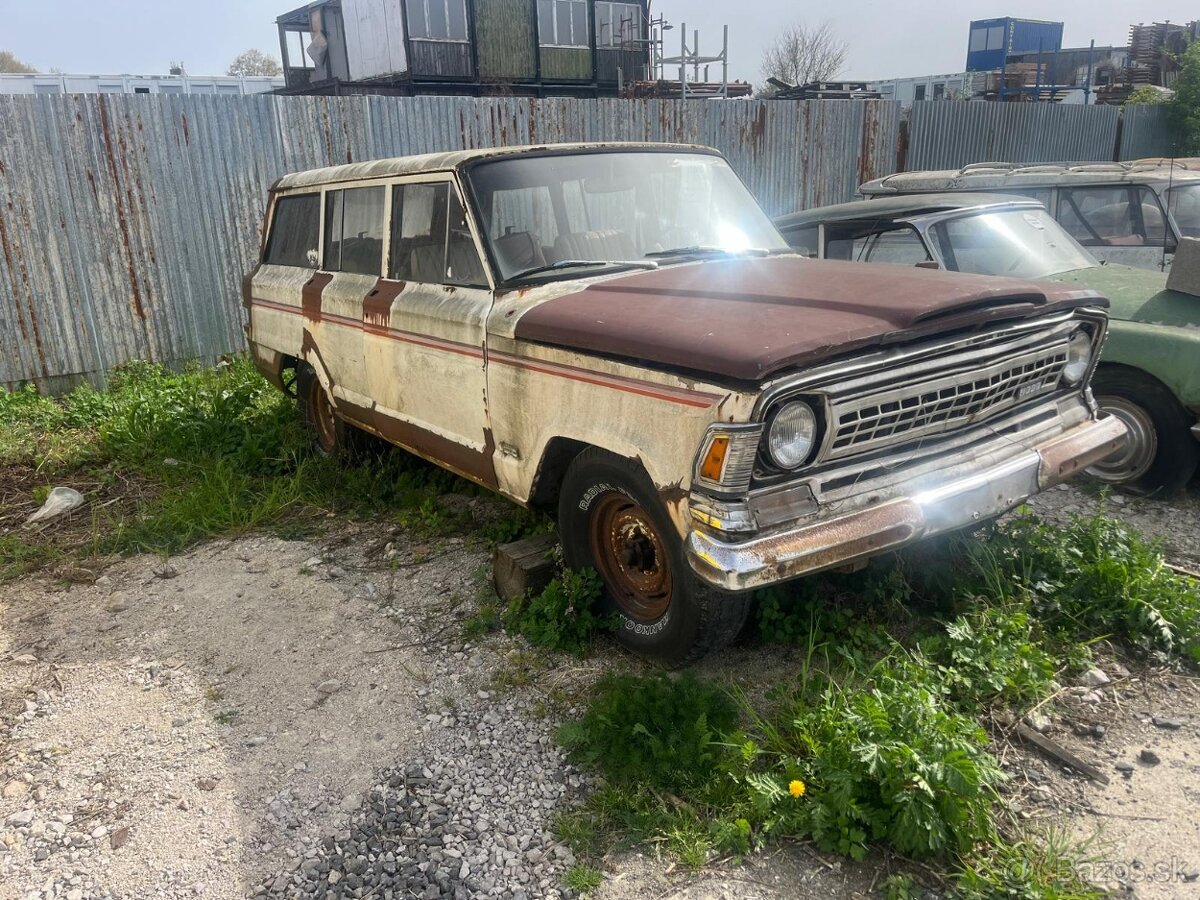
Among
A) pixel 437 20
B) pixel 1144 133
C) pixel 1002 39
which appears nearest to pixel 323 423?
pixel 1144 133

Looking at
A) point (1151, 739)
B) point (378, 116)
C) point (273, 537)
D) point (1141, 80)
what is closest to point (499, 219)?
point (273, 537)

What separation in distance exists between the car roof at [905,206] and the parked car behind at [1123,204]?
0.88 m

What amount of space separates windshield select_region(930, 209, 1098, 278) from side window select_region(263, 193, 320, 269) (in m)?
3.89

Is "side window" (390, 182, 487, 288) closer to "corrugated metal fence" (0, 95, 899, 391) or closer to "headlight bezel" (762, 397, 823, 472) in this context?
"headlight bezel" (762, 397, 823, 472)

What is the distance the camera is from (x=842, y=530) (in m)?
2.88

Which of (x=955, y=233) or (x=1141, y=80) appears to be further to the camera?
(x=1141, y=80)

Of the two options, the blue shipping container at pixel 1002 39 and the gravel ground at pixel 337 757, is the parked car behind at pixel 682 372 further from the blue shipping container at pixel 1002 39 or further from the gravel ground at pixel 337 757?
the blue shipping container at pixel 1002 39

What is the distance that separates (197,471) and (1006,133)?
13733mm

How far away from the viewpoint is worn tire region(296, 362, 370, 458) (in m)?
5.74

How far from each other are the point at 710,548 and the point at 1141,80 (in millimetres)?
31317

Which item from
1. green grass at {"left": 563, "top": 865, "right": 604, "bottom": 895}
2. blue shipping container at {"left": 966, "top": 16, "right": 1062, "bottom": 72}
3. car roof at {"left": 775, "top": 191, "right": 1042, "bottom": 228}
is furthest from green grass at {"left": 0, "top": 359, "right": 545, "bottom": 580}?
blue shipping container at {"left": 966, "top": 16, "right": 1062, "bottom": 72}

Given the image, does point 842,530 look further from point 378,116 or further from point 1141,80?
point 1141,80

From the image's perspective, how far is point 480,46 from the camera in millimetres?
22312

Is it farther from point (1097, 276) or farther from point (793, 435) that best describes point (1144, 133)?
point (793, 435)
